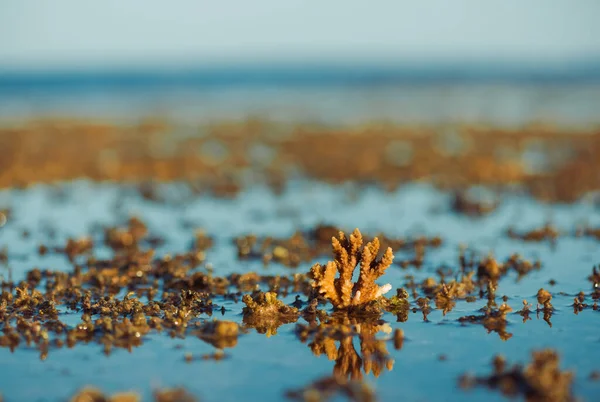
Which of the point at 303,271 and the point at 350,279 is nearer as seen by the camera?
the point at 350,279

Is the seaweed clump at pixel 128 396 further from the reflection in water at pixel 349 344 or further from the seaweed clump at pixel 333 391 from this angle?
the reflection in water at pixel 349 344

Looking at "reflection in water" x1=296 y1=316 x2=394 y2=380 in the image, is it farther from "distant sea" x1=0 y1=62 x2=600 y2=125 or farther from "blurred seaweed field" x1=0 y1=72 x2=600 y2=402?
"distant sea" x1=0 y1=62 x2=600 y2=125

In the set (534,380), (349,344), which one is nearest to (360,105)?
(349,344)

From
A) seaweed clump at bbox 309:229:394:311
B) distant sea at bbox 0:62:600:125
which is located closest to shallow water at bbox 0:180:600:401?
seaweed clump at bbox 309:229:394:311

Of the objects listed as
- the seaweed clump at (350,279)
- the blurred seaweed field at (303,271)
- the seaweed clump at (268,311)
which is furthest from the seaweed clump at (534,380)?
the seaweed clump at (268,311)

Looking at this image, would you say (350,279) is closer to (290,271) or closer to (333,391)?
(333,391)
